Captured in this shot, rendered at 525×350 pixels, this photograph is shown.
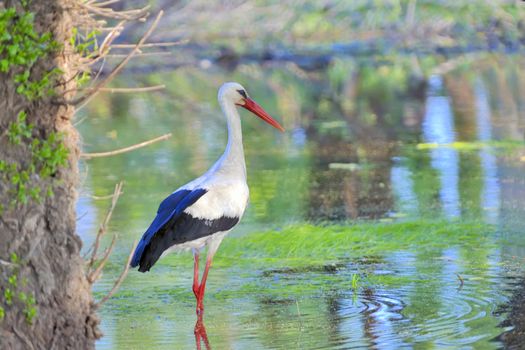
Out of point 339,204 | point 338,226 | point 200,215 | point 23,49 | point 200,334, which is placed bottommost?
point 339,204

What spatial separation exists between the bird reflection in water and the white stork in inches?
7.5

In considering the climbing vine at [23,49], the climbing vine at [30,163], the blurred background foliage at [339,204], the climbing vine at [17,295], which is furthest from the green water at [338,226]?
the climbing vine at [23,49]

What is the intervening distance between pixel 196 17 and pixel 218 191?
97.0ft

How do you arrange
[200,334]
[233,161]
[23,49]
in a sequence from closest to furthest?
[23,49] → [200,334] → [233,161]

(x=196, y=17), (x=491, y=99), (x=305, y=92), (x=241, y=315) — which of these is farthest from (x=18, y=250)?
(x=196, y=17)

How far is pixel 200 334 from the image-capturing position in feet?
24.0

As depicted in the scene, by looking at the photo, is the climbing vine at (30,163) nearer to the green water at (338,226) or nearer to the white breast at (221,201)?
the green water at (338,226)

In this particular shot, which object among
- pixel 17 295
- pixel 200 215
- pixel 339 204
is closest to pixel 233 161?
pixel 200 215

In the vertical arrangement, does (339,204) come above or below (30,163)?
below

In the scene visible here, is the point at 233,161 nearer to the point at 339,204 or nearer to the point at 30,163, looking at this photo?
the point at 30,163

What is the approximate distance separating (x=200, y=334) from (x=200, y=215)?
3.16ft

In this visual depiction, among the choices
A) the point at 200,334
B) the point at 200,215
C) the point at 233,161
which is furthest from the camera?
the point at 233,161

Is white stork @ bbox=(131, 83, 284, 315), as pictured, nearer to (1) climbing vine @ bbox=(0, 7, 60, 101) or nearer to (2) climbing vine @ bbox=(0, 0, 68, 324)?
(2) climbing vine @ bbox=(0, 0, 68, 324)

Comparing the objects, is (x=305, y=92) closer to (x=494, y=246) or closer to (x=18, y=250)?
(x=494, y=246)
